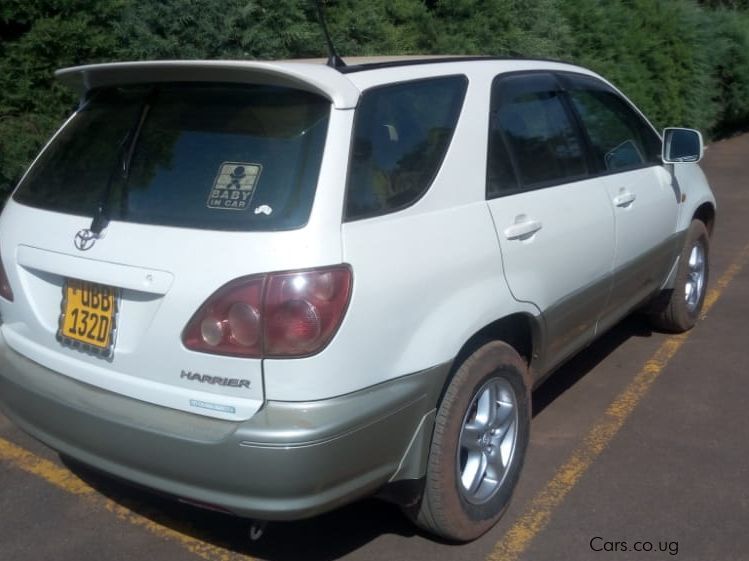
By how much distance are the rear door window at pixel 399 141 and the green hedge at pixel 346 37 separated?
368cm

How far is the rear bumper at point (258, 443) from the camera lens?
272cm

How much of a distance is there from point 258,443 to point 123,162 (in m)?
Result: 1.14

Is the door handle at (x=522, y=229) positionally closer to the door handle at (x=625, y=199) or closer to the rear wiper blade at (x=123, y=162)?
the door handle at (x=625, y=199)

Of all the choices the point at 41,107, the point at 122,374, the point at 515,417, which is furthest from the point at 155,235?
the point at 41,107

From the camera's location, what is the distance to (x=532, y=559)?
11.3 ft

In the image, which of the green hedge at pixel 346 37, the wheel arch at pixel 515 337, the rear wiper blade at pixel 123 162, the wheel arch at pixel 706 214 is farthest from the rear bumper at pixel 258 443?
the green hedge at pixel 346 37

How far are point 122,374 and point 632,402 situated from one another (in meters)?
2.97

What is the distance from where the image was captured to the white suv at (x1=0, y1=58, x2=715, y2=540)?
2.76 metres

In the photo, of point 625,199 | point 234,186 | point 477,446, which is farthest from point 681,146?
point 234,186

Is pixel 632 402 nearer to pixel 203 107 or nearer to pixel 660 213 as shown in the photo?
pixel 660 213

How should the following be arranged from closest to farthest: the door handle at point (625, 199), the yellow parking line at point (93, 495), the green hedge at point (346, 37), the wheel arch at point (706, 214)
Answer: the yellow parking line at point (93, 495), the door handle at point (625, 199), the wheel arch at point (706, 214), the green hedge at point (346, 37)

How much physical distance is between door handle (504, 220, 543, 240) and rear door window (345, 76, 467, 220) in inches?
16.5

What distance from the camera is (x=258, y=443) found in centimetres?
271

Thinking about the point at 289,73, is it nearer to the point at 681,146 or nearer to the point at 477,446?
the point at 477,446
